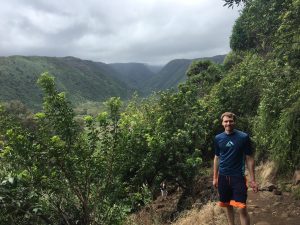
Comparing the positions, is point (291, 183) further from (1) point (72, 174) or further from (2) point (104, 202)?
(1) point (72, 174)

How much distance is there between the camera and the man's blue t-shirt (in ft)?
21.2

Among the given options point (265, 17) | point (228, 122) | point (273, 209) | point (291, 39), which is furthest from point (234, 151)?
point (265, 17)

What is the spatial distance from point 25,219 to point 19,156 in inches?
39.4

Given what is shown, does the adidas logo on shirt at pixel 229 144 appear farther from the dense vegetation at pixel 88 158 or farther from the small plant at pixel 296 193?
the small plant at pixel 296 193

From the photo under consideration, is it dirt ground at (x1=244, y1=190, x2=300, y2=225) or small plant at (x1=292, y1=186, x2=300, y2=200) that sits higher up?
small plant at (x1=292, y1=186, x2=300, y2=200)

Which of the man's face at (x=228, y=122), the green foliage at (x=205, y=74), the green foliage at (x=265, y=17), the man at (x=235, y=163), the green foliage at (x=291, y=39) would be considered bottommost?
the man at (x=235, y=163)

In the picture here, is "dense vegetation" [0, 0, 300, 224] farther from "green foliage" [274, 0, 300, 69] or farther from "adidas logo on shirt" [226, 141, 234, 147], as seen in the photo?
"adidas logo on shirt" [226, 141, 234, 147]

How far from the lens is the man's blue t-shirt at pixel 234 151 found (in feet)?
21.2

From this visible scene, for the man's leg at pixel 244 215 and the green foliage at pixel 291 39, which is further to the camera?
the green foliage at pixel 291 39

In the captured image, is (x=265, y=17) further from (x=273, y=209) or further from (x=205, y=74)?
(x=205, y=74)

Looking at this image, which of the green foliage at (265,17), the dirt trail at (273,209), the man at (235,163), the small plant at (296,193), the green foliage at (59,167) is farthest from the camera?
the green foliage at (265,17)

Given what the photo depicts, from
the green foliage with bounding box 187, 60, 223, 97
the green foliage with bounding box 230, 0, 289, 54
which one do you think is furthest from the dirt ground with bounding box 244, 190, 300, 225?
the green foliage with bounding box 187, 60, 223, 97

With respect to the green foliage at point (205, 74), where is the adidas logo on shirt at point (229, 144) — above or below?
below

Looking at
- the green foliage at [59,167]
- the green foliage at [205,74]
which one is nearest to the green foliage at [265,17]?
the green foliage at [205,74]
